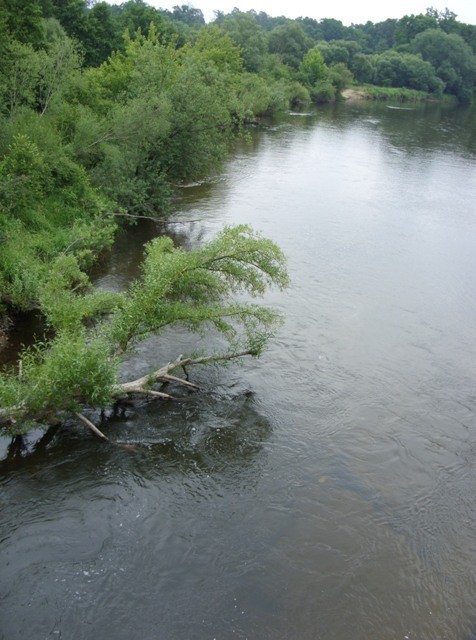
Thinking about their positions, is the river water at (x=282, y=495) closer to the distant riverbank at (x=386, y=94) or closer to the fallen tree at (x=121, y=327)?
the fallen tree at (x=121, y=327)

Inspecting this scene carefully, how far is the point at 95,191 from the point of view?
29578 mm

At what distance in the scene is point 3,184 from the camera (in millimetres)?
22469

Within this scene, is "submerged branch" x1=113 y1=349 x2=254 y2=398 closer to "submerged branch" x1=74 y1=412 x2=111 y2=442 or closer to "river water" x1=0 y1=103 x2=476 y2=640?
"river water" x1=0 y1=103 x2=476 y2=640

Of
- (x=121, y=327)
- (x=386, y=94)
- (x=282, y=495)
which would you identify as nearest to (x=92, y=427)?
(x=121, y=327)

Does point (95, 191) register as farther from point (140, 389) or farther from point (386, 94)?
point (386, 94)

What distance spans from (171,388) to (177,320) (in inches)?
92.0

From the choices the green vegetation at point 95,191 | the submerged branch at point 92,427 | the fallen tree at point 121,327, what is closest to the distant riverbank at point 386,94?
the green vegetation at point 95,191

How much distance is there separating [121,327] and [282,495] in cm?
656

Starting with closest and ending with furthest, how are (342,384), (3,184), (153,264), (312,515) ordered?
1. (312,515)
2. (153,264)
3. (342,384)
4. (3,184)

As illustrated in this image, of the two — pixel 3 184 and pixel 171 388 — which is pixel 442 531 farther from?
pixel 3 184

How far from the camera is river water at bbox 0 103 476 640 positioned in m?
11.4

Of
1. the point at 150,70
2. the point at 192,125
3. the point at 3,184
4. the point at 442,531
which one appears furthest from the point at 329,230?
the point at 442,531

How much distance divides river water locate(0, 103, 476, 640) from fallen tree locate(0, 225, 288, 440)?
1125 millimetres

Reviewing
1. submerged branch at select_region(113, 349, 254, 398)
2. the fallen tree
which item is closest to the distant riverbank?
the fallen tree
